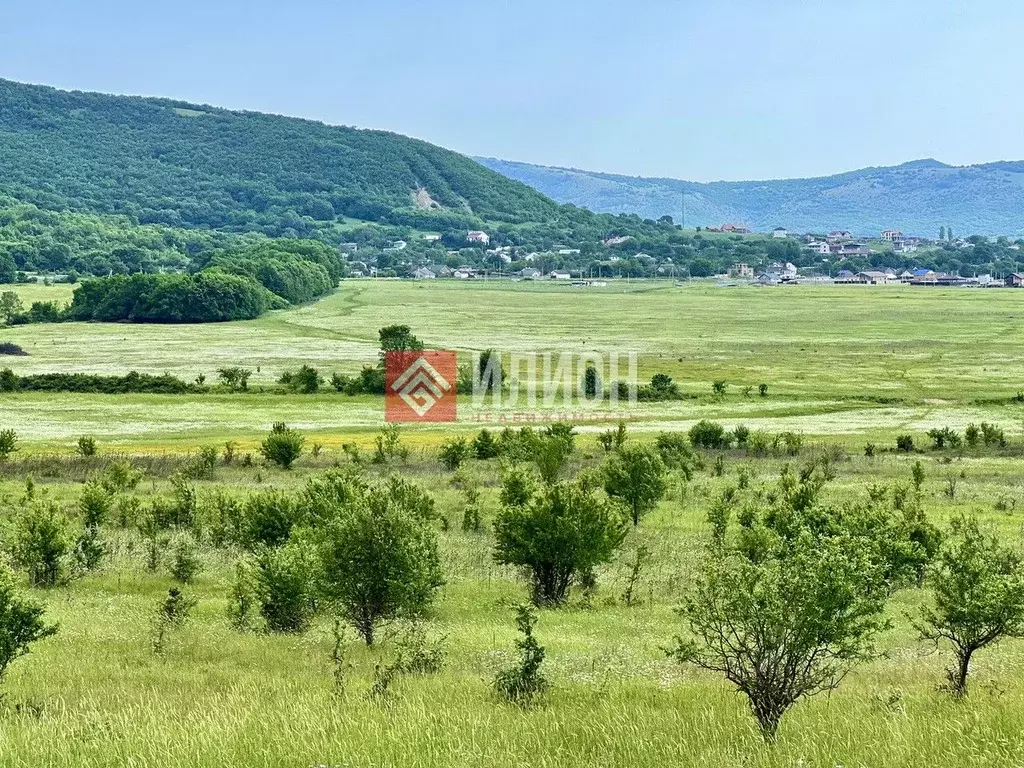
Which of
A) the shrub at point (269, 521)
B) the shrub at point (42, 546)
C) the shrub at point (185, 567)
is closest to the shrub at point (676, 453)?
the shrub at point (269, 521)

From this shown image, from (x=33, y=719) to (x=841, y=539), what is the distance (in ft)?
35.1

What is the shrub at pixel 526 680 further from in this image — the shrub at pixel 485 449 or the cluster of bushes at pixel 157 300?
the cluster of bushes at pixel 157 300

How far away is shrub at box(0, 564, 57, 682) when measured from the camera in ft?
47.3

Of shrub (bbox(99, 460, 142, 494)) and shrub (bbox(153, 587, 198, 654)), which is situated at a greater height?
shrub (bbox(153, 587, 198, 654))

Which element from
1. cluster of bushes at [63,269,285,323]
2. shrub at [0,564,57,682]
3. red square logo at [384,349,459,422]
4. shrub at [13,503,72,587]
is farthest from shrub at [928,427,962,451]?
cluster of bushes at [63,269,285,323]

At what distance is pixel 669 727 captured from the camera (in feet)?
34.7

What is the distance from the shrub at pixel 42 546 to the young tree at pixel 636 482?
18.0 m

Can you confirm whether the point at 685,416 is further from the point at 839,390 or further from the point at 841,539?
the point at 841,539

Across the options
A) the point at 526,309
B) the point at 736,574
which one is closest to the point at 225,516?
the point at 736,574

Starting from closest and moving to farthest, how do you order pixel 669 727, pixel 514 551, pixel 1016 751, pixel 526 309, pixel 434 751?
pixel 1016 751 < pixel 434 751 < pixel 669 727 < pixel 514 551 < pixel 526 309

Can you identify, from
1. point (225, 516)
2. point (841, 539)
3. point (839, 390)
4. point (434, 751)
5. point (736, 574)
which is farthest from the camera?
point (839, 390)

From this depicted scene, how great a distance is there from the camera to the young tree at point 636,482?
36938mm

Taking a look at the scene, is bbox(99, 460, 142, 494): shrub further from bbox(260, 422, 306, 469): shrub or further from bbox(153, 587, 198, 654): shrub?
bbox(153, 587, 198, 654): shrub

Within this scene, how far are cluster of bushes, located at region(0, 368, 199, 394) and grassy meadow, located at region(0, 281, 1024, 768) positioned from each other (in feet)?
8.07
